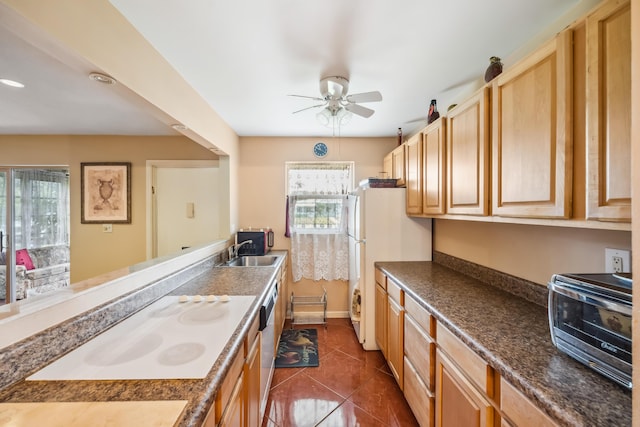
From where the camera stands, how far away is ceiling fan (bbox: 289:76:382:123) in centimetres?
188

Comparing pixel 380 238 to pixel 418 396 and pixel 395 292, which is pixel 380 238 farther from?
pixel 418 396

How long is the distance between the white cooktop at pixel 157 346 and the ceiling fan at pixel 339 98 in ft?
5.18

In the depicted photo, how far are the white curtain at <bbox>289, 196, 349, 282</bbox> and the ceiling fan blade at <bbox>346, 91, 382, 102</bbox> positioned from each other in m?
1.63

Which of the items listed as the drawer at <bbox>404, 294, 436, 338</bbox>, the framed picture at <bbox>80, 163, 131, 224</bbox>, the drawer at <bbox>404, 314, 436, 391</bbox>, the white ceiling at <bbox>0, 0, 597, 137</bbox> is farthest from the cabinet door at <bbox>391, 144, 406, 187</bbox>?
the framed picture at <bbox>80, 163, 131, 224</bbox>

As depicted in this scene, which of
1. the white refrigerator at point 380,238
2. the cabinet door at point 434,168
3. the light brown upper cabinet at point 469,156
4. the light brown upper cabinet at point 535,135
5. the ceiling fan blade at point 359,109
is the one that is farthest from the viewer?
the white refrigerator at point 380,238

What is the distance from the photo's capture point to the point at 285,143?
3.45 m

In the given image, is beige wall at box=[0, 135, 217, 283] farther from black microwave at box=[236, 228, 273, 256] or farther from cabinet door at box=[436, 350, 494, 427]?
cabinet door at box=[436, 350, 494, 427]

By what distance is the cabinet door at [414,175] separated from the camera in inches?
91.3

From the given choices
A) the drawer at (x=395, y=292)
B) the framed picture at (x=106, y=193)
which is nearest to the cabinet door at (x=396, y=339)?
the drawer at (x=395, y=292)

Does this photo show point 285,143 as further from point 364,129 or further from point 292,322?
point 292,322

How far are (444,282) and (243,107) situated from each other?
2.28 metres

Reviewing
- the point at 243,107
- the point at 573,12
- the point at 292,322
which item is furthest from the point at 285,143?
the point at 573,12

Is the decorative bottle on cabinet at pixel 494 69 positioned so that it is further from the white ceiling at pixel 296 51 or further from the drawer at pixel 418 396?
the drawer at pixel 418 396

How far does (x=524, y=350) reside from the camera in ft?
3.23
